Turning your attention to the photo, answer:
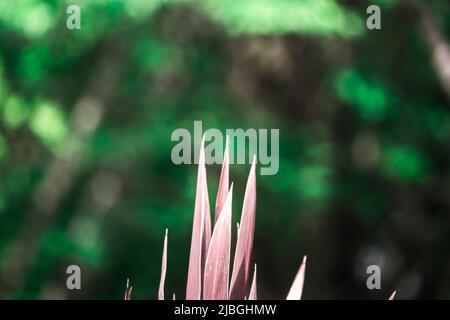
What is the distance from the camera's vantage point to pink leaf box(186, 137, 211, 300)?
133cm

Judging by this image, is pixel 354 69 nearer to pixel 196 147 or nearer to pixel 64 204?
pixel 196 147

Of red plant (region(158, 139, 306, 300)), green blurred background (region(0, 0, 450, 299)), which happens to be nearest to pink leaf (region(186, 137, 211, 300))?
red plant (region(158, 139, 306, 300))

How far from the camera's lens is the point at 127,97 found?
548 cm

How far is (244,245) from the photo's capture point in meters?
1.32

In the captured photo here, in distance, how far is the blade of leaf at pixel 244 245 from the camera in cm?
131

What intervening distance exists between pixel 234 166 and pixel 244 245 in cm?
398

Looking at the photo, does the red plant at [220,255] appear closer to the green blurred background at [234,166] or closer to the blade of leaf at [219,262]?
the blade of leaf at [219,262]

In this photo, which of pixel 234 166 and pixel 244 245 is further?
pixel 234 166

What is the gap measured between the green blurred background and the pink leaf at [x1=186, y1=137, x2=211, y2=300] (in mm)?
3844

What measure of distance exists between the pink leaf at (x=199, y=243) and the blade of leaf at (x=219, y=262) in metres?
0.02

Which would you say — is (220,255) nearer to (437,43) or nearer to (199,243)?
(199,243)

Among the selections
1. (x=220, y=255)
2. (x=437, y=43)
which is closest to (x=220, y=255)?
(x=220, y=255)

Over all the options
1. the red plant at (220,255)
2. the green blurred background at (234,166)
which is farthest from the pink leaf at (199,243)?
the green blurred background at (234,166)
